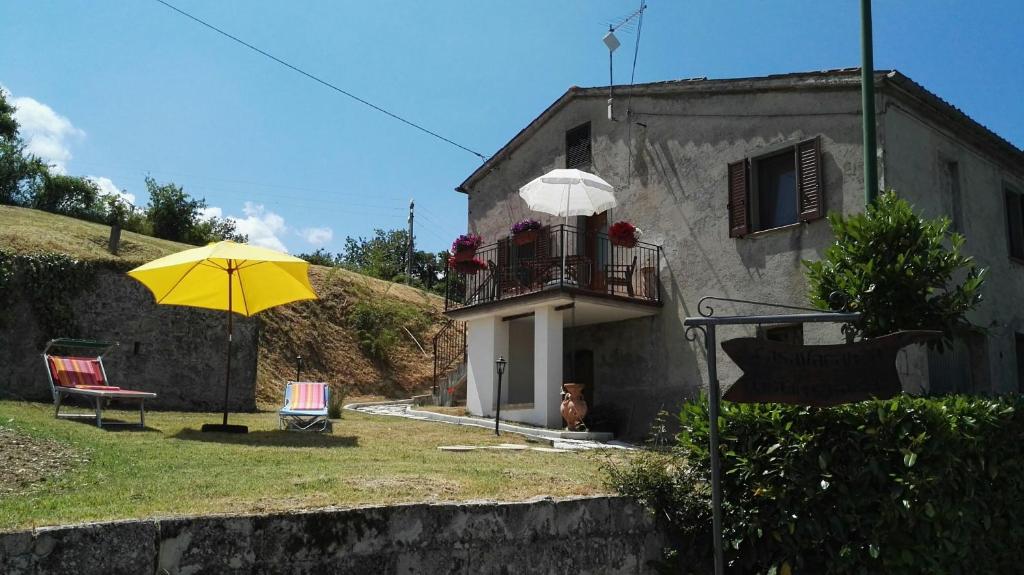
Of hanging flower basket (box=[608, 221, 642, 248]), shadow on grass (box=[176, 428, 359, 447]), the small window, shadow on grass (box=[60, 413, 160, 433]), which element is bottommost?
shadow on grass (box=[176, 428, 359, 447])

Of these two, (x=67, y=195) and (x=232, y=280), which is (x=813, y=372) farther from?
(x=67, y=195)

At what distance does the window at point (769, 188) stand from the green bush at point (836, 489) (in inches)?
265

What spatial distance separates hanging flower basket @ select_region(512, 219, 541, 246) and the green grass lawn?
632 centimetres

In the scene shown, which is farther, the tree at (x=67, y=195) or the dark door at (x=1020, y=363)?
the tree at (x=67, y=195)

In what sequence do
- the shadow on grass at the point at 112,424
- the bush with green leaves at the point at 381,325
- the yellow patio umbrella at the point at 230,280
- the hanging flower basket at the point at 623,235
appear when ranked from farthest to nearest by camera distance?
the bush with green leaves at the point at 381,325
the hanging flower basket at the point at 623,235
the yellow patio umbrella at the point at 230,280
the shadow on grass at the point at 112,424

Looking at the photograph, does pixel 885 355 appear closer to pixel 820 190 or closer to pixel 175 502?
pixel 175 502

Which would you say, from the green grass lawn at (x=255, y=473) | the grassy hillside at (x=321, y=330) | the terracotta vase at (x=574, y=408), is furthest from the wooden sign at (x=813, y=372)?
the grassy hillside at (x=321, y=330)

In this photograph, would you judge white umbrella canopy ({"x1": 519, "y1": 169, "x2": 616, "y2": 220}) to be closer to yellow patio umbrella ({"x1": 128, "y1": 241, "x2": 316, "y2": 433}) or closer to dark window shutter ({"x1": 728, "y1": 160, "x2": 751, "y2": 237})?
dark window shutter ({"x1": 728, "y1": 160, "x2": 751, "y2": 237})

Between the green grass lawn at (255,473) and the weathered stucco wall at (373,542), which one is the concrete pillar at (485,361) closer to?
the green grass lawn at (255,473)

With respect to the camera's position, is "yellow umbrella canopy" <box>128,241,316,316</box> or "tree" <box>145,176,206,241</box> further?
"tree" <box>145,176,206,241</box>

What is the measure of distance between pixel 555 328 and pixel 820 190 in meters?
5.03

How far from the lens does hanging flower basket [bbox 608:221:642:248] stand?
43.3ft

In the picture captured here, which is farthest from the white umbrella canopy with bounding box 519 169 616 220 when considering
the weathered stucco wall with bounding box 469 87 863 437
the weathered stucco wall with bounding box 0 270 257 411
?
the weathered stucco wall with bounding box 0 270 257 411

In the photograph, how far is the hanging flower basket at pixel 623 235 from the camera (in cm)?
1319
